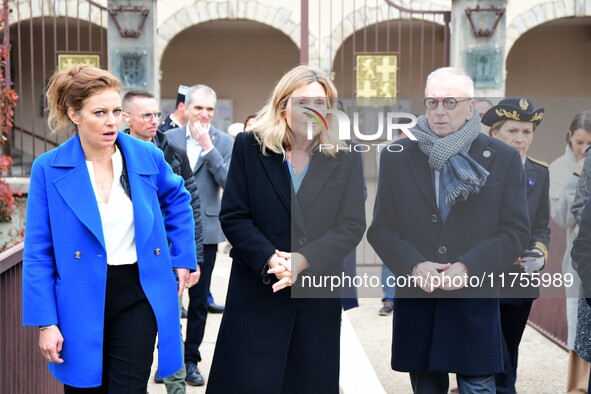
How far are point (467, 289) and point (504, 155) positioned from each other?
598mm

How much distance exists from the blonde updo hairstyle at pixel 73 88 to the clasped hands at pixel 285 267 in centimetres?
93

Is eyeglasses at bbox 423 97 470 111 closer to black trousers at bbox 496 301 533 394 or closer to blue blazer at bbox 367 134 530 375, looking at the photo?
blue blazer at bbox 367 134 530 375

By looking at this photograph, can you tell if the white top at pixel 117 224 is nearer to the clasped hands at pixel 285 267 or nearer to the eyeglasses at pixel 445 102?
the clasped hands at pixel 285 267

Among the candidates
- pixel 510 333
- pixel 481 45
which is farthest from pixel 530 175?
pixel 481 45

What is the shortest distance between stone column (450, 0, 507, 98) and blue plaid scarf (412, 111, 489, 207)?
24.5 ft

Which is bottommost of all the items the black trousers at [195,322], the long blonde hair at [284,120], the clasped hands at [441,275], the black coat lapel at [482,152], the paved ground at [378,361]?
the paved ground at [378,361]

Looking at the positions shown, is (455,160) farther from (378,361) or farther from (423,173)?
(378,361)

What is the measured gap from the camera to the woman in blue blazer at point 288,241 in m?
3.61

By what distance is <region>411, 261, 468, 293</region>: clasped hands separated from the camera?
3.63 meters

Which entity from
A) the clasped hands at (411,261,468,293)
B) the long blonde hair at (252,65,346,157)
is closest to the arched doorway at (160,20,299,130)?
the long blonde hair at (252,65,346,157)

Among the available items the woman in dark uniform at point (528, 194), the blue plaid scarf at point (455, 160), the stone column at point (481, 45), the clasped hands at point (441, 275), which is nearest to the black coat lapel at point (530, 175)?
the woman in dark uniform at point (528, 194)

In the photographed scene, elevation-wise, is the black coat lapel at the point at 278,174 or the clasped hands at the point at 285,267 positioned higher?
the black coat lapel at the point at 278,174

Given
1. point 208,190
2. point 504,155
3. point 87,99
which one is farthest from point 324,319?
point 208,190

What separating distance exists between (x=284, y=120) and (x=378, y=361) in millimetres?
3029
